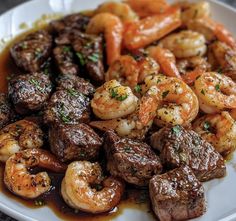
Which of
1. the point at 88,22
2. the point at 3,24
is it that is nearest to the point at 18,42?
the point at 3,24

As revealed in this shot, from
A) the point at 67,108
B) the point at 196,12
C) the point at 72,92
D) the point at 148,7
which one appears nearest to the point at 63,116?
the point at 67,108

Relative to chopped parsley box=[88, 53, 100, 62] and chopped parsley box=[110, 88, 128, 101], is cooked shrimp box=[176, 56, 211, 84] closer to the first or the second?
chopped parsley box=[88, 53, 100, 62]

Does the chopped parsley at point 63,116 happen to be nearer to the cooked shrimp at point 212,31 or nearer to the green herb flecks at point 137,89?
the green herb flecks at point 137,89

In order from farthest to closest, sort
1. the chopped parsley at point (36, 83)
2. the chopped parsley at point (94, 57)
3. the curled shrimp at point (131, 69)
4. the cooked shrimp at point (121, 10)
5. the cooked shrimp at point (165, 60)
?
the cooked shrimp at point (121, 10) → the chopped parsley at point (94, 57) → the cooked shrimp at point (165, 60) → the curled shrimp at point (131, 69) → the chopped parsley at point (36, 83)

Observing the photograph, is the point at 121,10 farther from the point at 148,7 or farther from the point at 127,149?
the point at 127,149

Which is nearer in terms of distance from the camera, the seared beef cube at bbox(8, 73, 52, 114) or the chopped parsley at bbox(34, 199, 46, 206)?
the chopped parsley at bbox(34, 199, 46, 206)

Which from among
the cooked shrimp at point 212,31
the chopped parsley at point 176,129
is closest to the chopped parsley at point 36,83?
the chopped parsley at point 176,129

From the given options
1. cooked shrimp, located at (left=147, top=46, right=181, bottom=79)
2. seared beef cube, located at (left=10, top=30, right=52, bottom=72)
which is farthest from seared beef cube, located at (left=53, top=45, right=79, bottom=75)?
cooked shrimp, located at (left=147, top=46, right=181, bottom=79)
